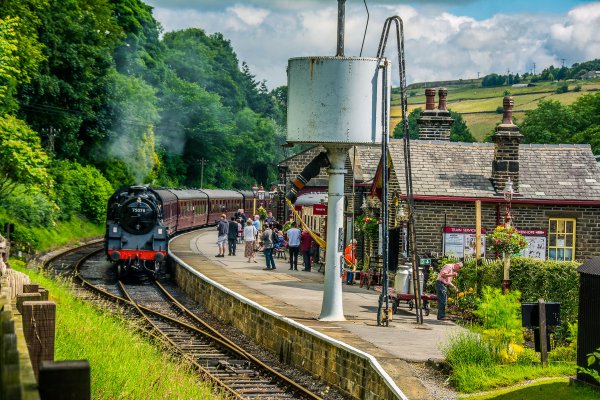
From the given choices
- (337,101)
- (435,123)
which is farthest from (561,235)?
(337,101)

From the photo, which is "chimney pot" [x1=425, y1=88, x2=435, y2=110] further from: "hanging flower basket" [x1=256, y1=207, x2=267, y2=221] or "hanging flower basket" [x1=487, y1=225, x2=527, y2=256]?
"hanging flower basket" [x1=256, y1=207, x2=267, y2=221]

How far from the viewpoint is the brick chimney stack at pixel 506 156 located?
27406 millimetres

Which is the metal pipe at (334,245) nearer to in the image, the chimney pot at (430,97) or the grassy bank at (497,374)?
the grassy bank at (497,374)

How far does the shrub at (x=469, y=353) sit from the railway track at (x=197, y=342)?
201 centimetres

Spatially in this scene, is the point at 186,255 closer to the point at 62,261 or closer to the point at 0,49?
the point at 62,261

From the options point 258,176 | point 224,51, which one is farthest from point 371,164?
point 224,51

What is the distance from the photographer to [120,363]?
13.1 m

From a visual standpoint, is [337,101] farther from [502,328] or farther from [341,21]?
[502,328]

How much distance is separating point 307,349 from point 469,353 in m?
3.12

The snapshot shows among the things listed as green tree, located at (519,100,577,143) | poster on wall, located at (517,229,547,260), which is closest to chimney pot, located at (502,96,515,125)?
poster on wall, located at (517,229,547,260)

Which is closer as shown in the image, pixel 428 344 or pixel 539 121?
pixel 428 344

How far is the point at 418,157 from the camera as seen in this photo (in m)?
28.5

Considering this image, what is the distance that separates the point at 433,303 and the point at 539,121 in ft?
245

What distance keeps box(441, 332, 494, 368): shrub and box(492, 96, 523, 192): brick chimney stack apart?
12.6 metres
